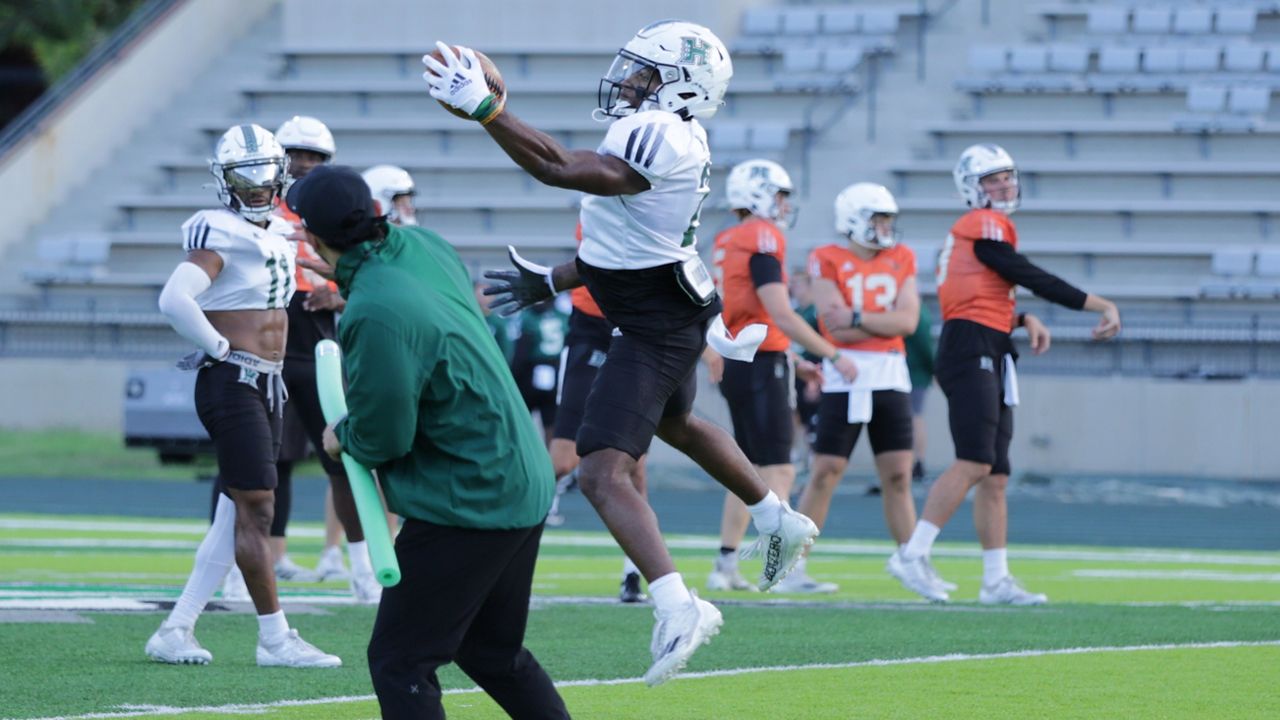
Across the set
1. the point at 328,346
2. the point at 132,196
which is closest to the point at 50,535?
the point at 328,346

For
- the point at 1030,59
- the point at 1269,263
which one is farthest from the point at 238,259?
the point at 1030,59

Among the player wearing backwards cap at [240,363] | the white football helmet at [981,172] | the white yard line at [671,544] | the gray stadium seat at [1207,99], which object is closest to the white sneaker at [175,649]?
the player wearing backwards cap at [240,363]

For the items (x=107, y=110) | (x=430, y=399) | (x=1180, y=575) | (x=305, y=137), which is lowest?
(x=1180, y=575)

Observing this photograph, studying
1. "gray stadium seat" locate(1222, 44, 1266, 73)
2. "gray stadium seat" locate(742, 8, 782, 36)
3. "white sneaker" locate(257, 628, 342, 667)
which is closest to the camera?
"white sneaker" locate(257, 628, 342, 667)

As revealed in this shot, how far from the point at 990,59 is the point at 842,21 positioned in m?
2.34

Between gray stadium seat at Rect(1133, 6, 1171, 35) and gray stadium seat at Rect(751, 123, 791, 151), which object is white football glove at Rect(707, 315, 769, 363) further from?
gray stadium seat at Rect(1133, 6, 1171, 35)

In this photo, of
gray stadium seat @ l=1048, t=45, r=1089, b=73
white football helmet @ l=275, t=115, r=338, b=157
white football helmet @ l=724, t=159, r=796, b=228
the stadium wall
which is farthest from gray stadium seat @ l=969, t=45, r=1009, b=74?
white football helmet @ l=275, t=115, r=338, b=157

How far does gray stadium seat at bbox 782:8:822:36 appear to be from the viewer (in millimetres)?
25688

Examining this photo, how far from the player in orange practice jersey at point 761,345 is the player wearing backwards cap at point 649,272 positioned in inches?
120

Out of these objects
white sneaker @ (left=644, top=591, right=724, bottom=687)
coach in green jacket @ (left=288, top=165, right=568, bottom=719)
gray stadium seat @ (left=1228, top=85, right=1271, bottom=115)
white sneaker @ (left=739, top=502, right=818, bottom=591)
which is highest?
gray stadium seat @ (left=1228, top=85, right=1271, bottom=115)

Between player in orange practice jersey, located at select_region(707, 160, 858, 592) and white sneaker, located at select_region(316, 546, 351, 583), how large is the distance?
202cm

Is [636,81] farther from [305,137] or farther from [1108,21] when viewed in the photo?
[1108,21]

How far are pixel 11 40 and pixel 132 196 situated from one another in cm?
760

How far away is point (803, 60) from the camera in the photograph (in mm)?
24906
